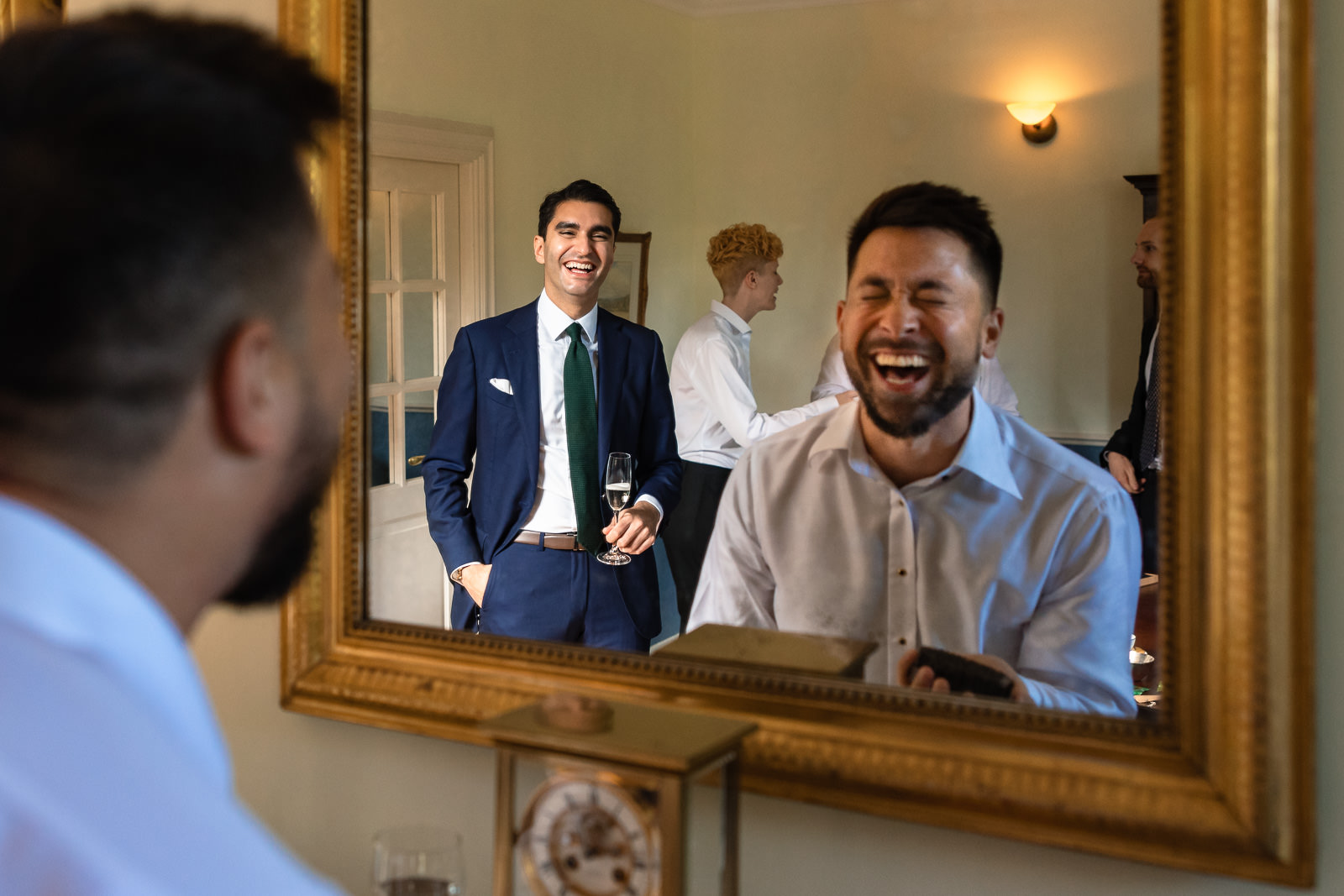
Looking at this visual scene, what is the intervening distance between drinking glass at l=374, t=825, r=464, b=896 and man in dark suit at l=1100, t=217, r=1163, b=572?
0.73 meters

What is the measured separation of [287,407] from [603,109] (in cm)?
68

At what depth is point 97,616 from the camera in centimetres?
55

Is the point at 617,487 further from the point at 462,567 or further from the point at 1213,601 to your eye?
the point at 1213,601

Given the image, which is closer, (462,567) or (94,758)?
(94,758)

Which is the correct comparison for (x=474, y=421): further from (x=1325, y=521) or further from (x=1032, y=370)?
(x=1325, y=521)

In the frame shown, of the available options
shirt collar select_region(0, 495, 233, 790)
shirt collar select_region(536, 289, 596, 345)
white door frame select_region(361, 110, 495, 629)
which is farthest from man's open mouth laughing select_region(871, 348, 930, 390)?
shirt collar select_region(0, 495, 233, 790)

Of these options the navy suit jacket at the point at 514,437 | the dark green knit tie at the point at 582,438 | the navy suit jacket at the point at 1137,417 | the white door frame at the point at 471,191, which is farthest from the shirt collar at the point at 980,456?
the white door frame at the point at 471,191

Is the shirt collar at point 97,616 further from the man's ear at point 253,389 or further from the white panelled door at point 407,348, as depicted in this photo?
the white panelled door at point 407,348

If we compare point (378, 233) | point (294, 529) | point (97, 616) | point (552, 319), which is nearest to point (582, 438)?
point (552, 319)

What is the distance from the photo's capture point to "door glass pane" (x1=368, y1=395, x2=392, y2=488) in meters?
1.40

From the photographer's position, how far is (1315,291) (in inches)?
37.9

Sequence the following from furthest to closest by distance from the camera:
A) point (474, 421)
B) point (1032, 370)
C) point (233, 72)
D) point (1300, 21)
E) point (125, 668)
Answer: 1. point (474, 421)
2. point (1032, 370)
3. point (1300, 21)
4. point (233, 72)
5. point (125, 668)

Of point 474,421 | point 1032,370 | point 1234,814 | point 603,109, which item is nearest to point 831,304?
point 1032,370

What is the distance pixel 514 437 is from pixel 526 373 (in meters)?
0.08
